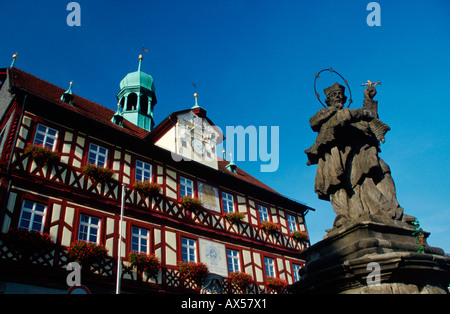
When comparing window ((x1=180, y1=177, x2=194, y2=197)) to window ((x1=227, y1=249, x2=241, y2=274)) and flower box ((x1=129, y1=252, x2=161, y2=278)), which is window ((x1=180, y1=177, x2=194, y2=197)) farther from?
flower box ((x1=129, y1=252, x2=161, y2=278))

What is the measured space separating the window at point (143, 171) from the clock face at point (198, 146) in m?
3.21

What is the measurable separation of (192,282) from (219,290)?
4.15ft

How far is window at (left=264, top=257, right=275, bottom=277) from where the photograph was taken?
1870 cm

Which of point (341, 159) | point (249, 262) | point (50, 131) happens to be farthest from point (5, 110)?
point (341, 159)

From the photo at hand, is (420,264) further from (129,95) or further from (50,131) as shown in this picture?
(129,95)

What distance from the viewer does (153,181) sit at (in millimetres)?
16484

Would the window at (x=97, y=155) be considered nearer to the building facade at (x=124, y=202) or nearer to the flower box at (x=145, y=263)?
the building facade at (x=124, y=202)

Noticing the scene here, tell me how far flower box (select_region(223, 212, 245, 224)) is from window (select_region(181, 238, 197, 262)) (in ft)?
8.35

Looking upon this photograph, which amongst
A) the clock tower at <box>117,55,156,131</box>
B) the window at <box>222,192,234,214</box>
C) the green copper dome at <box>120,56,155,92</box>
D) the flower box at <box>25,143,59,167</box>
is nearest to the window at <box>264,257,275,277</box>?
the window at <box>222,192,234,214</box>

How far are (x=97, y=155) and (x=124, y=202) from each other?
2216 mm

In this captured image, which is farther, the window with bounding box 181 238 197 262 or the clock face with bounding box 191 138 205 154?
the clock face with bounding box 191 138 205 154

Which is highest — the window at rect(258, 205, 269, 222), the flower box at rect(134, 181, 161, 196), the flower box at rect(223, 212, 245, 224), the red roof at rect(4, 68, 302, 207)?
the red roof at rect(4, 68, 302, 207)

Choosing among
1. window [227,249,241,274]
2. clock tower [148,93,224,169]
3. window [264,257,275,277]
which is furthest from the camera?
window [264,257,275,277]

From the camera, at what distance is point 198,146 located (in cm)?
1961
